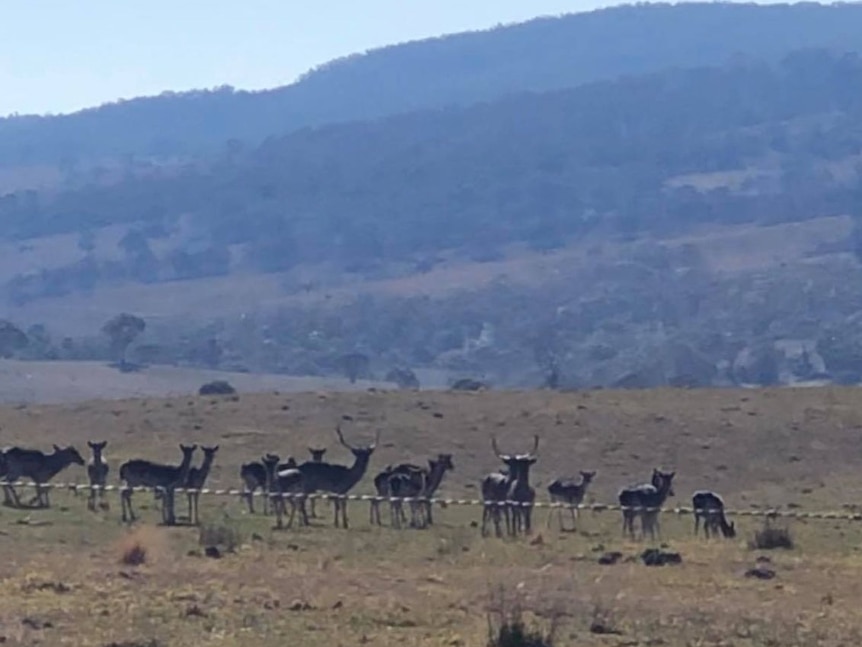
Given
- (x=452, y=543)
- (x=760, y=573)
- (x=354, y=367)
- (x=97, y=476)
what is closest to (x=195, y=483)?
(x=97, y=476)

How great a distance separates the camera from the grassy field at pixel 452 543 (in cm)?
1877

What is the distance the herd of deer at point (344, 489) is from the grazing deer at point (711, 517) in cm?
1

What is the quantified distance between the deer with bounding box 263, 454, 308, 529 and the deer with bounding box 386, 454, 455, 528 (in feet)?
4.96

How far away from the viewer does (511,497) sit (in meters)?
34.1

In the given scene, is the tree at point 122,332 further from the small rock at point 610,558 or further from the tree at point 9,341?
the small rock at point 610,558

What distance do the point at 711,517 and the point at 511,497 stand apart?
10.4ft

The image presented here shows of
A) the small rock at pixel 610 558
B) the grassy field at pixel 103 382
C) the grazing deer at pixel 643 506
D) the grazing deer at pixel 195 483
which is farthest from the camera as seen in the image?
the grassy field at pixel 103 382

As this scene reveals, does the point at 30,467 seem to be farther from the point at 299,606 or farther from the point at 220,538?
the point at 299,606

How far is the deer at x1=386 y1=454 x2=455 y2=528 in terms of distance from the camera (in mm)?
34844

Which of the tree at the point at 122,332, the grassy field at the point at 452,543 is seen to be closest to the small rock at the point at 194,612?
the grassy field at the point at 452,543

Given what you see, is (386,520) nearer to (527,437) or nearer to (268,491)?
(268,491)

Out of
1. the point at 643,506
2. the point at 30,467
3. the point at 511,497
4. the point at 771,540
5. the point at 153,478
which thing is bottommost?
the point at 771,540

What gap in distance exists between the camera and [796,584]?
930 inches

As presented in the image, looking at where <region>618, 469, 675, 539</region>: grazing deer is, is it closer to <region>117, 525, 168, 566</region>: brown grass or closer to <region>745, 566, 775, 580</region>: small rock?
<region>745, 566, 775, 580</region>: small rock
